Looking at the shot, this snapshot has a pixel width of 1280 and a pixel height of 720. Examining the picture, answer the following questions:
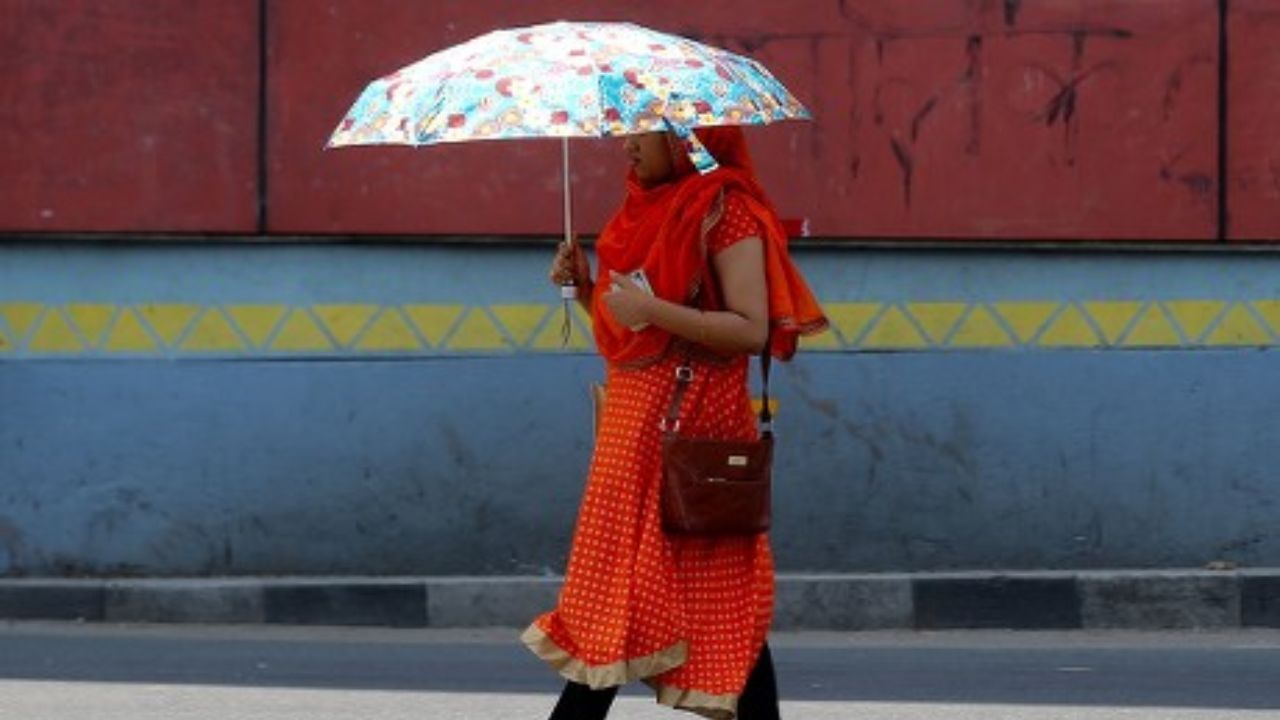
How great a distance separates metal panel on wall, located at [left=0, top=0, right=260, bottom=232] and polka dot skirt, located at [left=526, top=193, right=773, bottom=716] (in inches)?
182

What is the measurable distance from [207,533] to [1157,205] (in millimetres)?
3559

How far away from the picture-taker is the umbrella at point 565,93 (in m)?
5.36

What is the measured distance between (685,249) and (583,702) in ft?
3.05

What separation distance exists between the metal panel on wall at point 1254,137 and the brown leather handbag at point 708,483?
476 centimetres

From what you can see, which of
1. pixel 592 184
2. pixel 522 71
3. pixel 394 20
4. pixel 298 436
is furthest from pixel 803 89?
pixel 522 71

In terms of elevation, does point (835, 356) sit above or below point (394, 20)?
below

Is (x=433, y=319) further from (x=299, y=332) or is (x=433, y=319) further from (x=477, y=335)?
(x=299, y=332)

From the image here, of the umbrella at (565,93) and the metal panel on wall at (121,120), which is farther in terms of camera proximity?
the metal panel on wall at (121,120)

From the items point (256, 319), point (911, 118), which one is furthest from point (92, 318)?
point (911, 118)

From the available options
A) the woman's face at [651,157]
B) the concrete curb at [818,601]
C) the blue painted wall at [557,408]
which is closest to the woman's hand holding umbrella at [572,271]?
the woman's face at [651,157]

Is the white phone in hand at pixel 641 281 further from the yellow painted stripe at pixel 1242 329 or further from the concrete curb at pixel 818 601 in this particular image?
the yellow painted stripe at pixel 1242 329

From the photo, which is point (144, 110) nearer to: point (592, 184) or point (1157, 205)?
point (592, 184)

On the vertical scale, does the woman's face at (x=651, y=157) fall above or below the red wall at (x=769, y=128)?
below

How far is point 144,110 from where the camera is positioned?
10016mm
